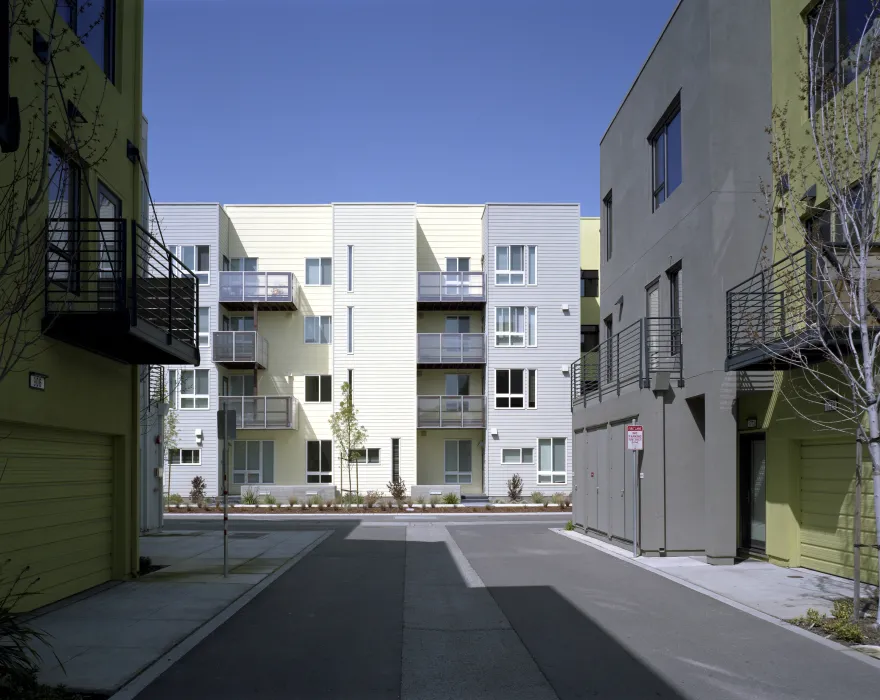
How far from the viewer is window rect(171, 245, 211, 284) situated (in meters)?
43.7

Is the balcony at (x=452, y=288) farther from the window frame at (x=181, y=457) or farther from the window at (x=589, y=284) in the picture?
the window frame at (x=181, y=457)

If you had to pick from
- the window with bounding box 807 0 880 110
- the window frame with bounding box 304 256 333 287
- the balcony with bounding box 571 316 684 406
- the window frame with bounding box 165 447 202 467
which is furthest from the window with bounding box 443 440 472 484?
the window with bounding box 807 0 880 110

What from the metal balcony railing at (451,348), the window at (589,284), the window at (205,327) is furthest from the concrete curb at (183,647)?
the window at (589,284)

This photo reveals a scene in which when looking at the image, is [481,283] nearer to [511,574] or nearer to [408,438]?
[408,438]

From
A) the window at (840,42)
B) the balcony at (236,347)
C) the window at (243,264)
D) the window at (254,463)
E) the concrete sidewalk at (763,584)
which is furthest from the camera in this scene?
the window at (243,264)

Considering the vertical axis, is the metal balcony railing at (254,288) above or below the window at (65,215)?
above

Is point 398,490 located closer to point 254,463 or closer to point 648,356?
point 254,463

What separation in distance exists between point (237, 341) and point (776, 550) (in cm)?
3006

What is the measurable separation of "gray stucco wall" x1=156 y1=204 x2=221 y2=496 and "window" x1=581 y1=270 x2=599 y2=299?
1739cm

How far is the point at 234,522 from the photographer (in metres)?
31.0

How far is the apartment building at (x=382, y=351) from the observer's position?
43.3 m

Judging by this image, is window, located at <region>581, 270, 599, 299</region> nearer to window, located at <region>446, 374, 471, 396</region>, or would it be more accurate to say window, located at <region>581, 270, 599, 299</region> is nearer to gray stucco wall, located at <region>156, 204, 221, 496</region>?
window, located at <region>446, 374, 471, 396</region>

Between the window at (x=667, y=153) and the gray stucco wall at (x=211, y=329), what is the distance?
2656 cm

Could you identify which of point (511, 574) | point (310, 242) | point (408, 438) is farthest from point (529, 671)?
point (310, 242)
